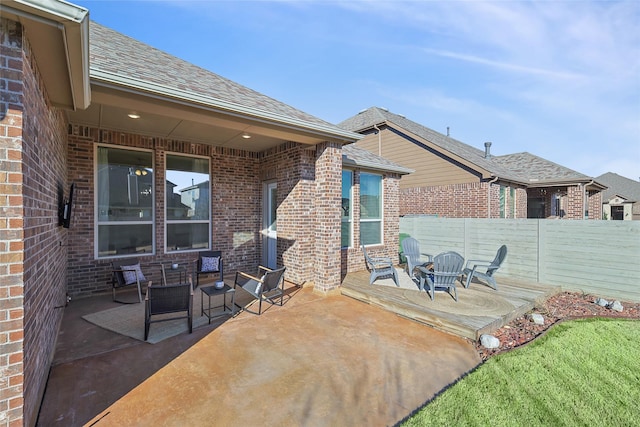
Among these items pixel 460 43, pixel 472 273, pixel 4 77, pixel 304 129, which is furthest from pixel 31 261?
pixel 460 43

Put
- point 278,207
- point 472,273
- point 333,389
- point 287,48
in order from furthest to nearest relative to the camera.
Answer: point 287,48 → point 278,207 → point 472,273 → point 333,389

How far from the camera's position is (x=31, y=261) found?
2.11m

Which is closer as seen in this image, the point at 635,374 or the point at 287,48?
the point at 635,374

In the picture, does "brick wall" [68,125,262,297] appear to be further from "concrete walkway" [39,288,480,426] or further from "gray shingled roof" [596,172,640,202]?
"gray shingled roof" [596,172,640,202]

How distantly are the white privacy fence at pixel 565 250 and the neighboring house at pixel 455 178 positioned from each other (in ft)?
12.1

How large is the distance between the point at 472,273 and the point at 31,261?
6550 mm

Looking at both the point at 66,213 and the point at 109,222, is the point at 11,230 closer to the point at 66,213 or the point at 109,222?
the point at 66,213

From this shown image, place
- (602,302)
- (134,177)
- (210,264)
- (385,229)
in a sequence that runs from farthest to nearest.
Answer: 1. (385,229)
2. (210,264)
3. (134,177)
4. (602,302)

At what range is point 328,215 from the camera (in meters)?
5.76

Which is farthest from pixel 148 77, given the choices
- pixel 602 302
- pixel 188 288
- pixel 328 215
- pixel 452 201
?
pixel 452 201

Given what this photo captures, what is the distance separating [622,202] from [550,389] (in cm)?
3798

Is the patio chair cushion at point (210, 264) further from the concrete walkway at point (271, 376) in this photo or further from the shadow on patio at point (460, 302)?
the shadow on patio at point (460, 302)

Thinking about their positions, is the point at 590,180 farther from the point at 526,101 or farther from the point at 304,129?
the point at 304,129

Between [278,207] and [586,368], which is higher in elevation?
[278,207]
